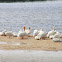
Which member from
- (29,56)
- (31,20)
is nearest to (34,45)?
(29,56)

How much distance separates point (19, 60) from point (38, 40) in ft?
16.6

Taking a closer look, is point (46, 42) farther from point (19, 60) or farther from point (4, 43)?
point (19, 60)

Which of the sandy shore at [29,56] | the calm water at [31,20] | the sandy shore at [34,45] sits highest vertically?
the sandy shore at [29,56]

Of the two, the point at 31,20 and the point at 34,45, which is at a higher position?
the point at 34,45

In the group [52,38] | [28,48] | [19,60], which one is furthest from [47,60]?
[52,38]

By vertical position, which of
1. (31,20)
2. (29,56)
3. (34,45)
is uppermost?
(29,56)

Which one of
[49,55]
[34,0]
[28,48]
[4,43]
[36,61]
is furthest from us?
[34,0]

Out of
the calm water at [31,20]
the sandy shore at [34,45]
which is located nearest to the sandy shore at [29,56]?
the sandy shore at [34,45]

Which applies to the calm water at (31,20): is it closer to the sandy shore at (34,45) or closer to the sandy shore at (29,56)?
the sandy shore at (34,45)

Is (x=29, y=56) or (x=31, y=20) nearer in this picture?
(x=29, y=56)

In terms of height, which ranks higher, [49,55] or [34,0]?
[49,55]

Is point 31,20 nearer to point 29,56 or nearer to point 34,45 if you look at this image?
point 34,45

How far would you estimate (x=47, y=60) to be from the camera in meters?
11.0

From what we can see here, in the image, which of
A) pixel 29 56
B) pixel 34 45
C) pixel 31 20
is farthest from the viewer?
pixel 31 20
